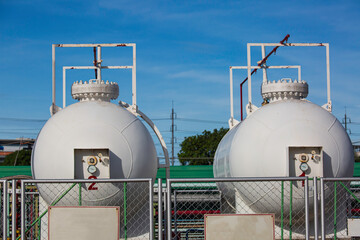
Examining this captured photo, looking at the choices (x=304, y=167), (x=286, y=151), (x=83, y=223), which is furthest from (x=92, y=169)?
(x=304, y=167)

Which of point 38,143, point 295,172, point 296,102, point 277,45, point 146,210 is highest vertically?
point 277,45

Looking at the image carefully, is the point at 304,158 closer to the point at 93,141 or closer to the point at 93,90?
the point at 93,141

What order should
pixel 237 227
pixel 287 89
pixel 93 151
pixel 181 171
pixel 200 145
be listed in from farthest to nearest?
1. pixel 200 145
2. pixel 181 171
3. pixel 287 89
4. pixel 93 151
5. pixel 237 227

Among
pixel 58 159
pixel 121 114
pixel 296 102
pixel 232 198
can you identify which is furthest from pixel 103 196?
pixel 296 102

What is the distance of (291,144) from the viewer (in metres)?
8.61

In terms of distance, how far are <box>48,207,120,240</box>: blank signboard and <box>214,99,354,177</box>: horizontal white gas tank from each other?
3423 millimetres

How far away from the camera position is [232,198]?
977 cm

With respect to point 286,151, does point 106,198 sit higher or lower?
lower

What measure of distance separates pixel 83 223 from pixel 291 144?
4061 mm

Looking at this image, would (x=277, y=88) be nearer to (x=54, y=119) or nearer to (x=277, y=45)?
(x=277, y=45)

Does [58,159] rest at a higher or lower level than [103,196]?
higher

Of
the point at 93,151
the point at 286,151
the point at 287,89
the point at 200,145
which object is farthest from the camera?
the point at 200,145

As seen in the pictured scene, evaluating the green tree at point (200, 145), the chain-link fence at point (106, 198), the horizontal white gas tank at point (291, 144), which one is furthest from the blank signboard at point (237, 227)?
the green tree at point (200, 145)

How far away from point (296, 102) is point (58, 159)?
4.40 m
